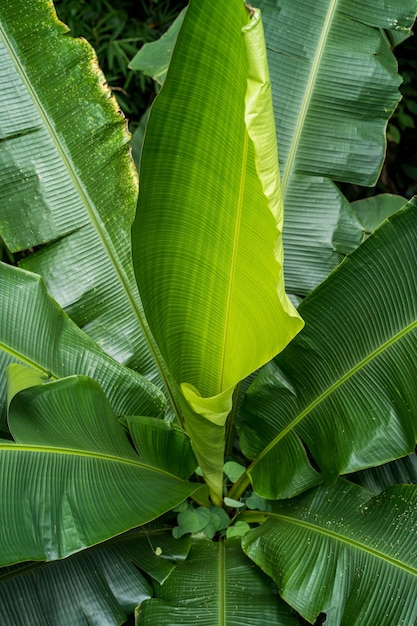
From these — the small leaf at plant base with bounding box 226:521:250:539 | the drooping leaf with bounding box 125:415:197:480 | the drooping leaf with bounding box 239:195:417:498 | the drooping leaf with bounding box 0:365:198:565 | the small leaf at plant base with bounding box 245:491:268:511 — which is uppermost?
the drooping leaf with bounding box 239:195:417:498

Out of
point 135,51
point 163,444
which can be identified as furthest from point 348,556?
point 135,51

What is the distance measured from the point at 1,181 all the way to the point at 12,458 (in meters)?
0.45

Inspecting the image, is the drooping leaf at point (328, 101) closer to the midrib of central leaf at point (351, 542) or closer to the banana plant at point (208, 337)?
the banana plant at point (208, 337)

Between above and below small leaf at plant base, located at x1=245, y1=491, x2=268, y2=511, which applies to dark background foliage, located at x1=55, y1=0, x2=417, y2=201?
above

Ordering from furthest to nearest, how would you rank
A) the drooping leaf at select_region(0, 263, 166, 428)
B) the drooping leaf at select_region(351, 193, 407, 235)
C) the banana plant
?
the drooping leaf at select_region(351, 193, 407, 235)
the drooping leaf at select_region(0, 263, 166, 428)
the banana plant

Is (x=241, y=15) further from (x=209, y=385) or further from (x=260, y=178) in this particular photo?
(x=209, y=385)

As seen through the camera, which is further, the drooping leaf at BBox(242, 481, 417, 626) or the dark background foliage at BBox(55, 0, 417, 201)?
the dark background foliage at BBox(55, 0, 417, 201)

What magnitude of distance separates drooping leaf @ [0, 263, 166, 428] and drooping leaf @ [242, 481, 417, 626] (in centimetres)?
34

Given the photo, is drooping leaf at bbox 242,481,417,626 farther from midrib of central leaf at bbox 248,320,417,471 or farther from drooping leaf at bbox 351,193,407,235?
drooping leaf at bbox 351,193,407,235

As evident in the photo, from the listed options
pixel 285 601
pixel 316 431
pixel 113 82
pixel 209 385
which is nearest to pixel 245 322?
pixel 209 385

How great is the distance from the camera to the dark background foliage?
5.63ft

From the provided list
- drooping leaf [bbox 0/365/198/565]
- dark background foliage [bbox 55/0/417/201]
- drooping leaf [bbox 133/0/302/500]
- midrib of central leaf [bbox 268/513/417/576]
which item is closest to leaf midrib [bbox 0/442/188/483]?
drooping leaf [bbox 0/365/198/565]

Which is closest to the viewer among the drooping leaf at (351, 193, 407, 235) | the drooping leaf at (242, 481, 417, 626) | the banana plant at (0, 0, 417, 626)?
the banana plant at (0, 0, 417, 626)

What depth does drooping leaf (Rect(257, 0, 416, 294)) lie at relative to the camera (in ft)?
3.47
